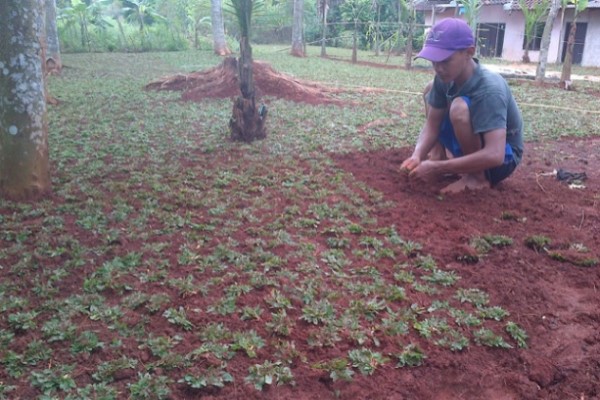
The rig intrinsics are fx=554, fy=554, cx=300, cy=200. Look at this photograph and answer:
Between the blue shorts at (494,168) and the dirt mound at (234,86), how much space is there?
14.4ft

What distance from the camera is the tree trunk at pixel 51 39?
11.4 m

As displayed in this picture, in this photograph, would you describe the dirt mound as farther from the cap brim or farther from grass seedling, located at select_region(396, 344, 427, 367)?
grass seedling, located at select_region(396, 344, 427, 367)

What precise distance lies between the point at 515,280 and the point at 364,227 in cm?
105

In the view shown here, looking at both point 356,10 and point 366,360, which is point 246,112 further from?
point 356,10

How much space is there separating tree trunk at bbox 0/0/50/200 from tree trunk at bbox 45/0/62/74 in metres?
8.10

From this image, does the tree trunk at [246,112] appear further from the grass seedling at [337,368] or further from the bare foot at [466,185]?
the grass seedling at [337,368]

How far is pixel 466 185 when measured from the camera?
407 centimetres

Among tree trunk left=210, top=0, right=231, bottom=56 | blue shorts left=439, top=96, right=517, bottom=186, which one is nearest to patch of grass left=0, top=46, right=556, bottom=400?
blue shorts left=439, top=96, right=517, bottom=186

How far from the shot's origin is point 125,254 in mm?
3152

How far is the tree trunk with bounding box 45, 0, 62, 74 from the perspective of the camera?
11.4 metres

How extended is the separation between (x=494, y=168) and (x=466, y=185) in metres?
0.23

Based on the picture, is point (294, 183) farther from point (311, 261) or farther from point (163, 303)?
point (163, 303)

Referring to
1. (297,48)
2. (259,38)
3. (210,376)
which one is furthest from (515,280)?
(259,38)

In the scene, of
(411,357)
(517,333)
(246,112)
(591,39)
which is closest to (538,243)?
(517,333)
